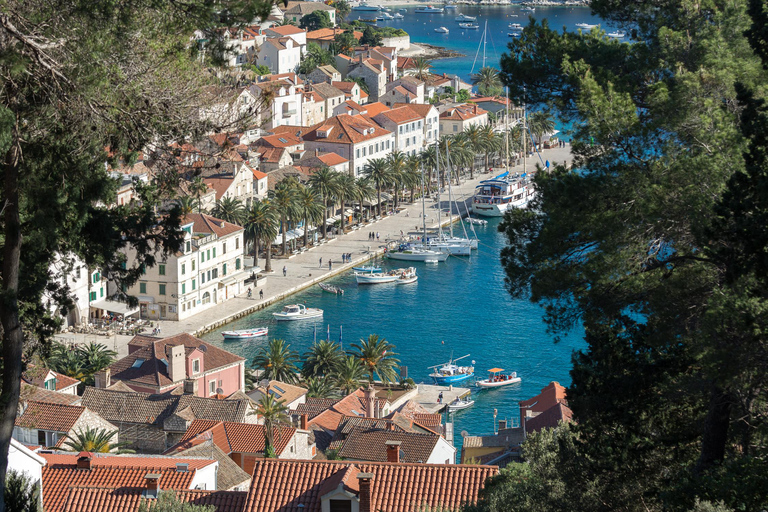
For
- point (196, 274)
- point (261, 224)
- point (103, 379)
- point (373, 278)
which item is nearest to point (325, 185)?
point (373, 278)

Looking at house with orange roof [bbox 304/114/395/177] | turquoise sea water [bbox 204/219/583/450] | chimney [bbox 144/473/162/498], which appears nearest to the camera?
chimney [bbox 144/473/162/498]

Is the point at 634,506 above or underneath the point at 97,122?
underneath

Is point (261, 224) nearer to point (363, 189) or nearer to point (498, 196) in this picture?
point (363, 189)

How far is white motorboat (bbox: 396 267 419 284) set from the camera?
70000 millimetres

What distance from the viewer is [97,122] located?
1355 centimetres

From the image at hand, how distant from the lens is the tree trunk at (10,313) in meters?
13.8

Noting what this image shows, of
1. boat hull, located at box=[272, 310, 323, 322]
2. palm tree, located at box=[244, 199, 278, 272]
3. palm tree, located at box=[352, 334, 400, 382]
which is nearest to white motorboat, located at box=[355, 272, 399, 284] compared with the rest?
palm tree, located at box=[244, 199, 278, 272]

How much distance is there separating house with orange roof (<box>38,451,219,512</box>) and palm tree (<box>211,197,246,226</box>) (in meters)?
40.9

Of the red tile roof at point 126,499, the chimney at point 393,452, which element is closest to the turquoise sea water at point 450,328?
the chimney at point 393,452

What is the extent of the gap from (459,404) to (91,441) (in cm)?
2168

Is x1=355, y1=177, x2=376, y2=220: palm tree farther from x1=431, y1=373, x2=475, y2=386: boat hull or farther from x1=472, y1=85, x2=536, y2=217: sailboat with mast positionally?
x1=431, y1=373, x2=475, y2=386: boat hull

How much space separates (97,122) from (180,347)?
33.3 metres

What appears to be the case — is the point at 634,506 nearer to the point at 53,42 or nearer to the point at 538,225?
the point at 538,225

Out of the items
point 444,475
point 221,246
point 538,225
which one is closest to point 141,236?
point 538,225
